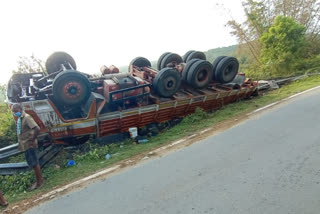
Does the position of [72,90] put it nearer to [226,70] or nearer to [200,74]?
[200,74]

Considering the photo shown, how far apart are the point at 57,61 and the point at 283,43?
40.5 feet

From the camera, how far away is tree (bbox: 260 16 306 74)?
43.0 feet

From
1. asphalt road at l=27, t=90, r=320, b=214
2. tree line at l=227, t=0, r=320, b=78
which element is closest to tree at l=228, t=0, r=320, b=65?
A: tree line at l=227, t=0, r=320, b=78

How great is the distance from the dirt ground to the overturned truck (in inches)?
49.9

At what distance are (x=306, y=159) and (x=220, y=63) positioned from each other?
4623 mm

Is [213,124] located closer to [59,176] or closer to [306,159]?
[306,159]

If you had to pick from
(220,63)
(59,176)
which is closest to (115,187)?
(59,176)

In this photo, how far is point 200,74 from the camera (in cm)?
718

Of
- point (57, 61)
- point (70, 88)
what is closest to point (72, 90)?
point (70, 88)

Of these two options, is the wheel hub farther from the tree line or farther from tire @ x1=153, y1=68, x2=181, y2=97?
the tree line

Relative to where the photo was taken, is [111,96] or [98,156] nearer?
[98,156]

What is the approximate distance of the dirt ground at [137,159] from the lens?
11.0 ft

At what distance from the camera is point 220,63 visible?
764 cm

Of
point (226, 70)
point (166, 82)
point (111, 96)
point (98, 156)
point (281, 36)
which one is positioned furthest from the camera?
point (281, 36)
